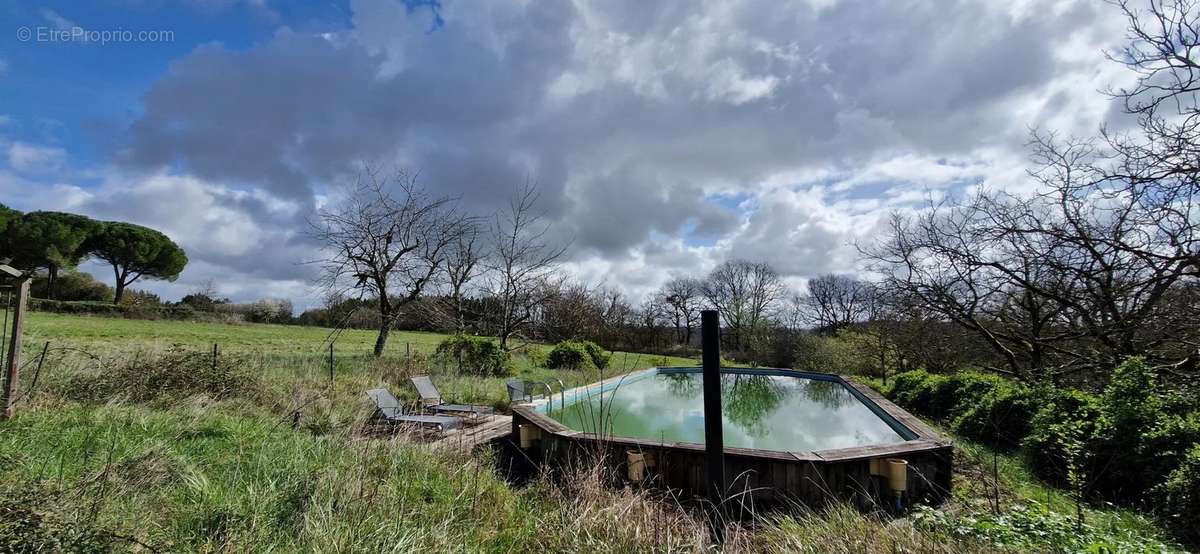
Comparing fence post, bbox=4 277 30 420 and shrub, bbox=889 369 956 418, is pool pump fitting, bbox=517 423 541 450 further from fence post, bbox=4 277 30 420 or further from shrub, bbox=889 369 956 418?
shrub, bbox=889 369 956 418

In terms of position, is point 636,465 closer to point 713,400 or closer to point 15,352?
point 713,400

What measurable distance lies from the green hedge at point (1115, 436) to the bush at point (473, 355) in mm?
9289

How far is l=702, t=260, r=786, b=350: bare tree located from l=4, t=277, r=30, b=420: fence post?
23.7 m

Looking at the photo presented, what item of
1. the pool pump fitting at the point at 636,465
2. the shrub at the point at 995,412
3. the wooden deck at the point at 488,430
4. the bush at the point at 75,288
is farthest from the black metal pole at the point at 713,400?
the bush at the point at 75,288

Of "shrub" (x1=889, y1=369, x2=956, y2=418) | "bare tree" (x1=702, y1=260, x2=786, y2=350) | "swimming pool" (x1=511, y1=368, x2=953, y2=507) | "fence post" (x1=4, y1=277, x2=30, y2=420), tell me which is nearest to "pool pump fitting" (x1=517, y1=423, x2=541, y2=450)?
"swimming pool" (x1=511, y1=368, x2=953, y2=507)

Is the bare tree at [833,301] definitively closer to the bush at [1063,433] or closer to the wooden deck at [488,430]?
the bush at [1063,433]

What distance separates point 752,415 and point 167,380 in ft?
30.5

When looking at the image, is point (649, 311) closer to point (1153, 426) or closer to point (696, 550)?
point (1153, 426)

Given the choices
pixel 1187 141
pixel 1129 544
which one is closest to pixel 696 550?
pixel 1129 544

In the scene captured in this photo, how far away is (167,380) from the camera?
6555 mm

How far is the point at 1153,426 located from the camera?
177 inches

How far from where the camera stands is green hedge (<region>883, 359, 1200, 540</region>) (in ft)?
12.4

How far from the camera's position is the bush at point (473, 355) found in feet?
39.6

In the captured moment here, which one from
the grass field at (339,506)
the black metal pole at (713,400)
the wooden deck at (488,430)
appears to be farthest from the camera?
the wooden deck at (488,430)
